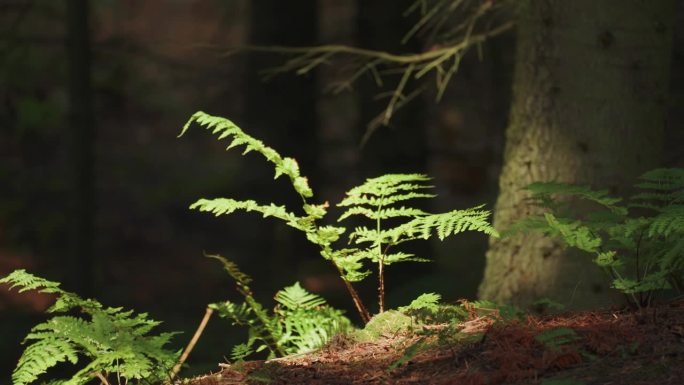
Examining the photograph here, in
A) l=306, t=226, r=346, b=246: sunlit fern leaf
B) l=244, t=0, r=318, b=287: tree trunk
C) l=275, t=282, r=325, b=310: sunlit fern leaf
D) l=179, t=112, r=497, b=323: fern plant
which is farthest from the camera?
l=244, t=0, r=318, b=287: tree trunk

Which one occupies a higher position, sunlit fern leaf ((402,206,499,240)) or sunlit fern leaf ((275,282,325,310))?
sunlit fern leaf ((402,206,499,240))

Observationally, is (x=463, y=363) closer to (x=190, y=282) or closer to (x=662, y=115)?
(x=662, y=115)

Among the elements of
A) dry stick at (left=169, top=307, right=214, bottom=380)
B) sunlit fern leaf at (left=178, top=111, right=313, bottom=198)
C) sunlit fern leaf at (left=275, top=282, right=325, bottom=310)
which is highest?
sunlit fern leaf at (left=178, top=111, right=313, bottom=198)

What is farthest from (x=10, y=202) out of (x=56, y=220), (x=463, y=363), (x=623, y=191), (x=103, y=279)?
(x=463, y=363)

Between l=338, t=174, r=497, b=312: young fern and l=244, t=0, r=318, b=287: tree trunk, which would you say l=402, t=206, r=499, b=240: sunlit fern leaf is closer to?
l=338, t=174, r=497, b=312: young fern

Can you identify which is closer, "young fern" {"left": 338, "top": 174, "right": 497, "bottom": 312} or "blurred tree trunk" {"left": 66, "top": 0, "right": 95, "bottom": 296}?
"young fern" {"left": 338, "top": 174, "right": 497, "bottom": 312}

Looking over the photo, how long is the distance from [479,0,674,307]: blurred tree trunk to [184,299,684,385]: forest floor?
1486mm

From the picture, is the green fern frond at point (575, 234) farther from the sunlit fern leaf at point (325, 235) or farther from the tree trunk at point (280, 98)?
the tree trunk at point (280, 98)

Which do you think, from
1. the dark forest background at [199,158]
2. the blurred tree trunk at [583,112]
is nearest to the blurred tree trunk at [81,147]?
the dark forest background at [199,158]

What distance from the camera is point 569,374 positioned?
2.93 metres

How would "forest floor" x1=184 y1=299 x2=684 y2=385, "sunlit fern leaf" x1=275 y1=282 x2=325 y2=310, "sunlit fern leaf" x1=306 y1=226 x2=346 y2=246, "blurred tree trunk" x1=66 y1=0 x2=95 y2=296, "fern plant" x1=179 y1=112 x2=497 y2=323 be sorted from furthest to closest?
"blurred tree trunk" x1=66 y1=0 x2=95 y2=296 < "sunlit fern leaf" x1=275 y1=282 x2=325 y2=310 < "sunlit fern leaf" x1=306 y1=226 x2=346 y2=246 < "fern plant" x1=179 y1=112 x2=497 y2=323 < "forest floor" x1=184 y1=299 x2=684 y2=385

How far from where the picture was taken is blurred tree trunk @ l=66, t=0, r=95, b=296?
8789mm

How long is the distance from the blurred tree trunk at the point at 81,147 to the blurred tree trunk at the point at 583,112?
16.8 ft

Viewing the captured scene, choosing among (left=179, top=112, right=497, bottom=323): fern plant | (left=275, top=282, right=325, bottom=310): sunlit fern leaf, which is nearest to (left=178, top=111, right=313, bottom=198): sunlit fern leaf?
(left=179, top=112, right=497, bottom=323): fern plant
